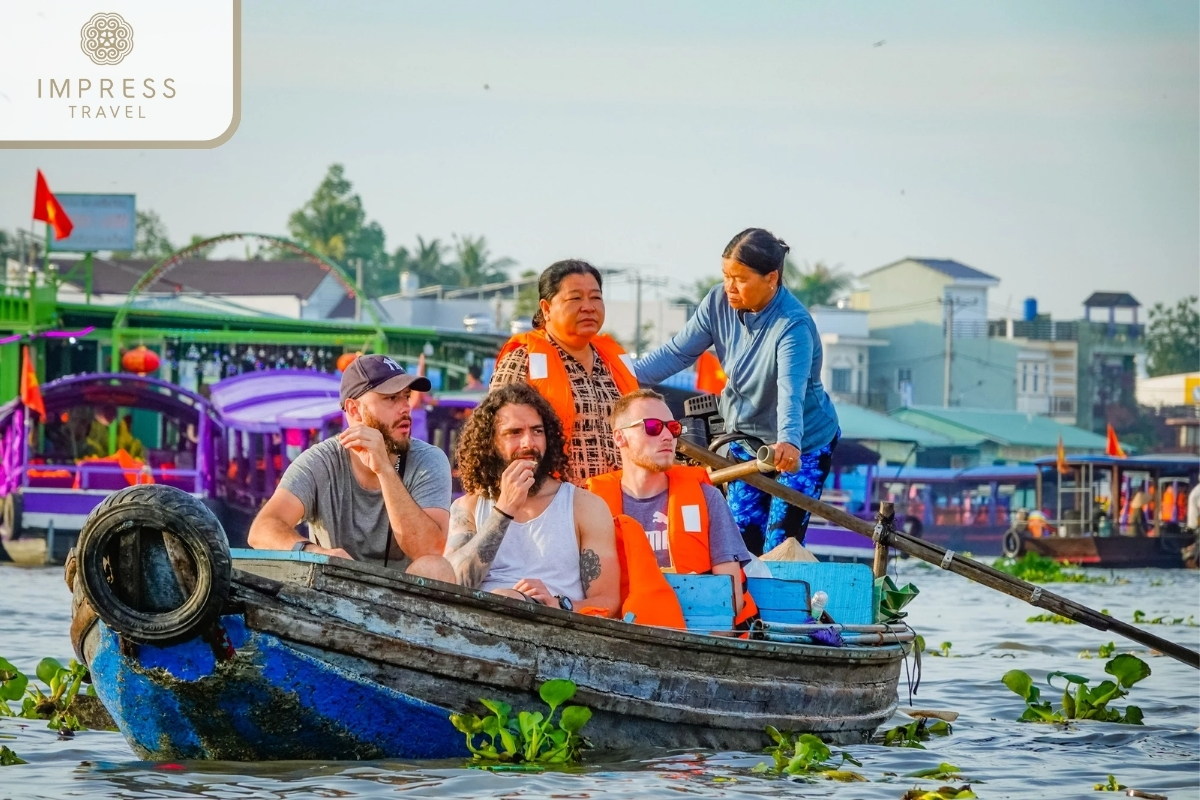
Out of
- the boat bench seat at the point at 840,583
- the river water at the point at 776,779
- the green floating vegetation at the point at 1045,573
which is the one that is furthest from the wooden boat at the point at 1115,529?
the boat bench seat at the point at 840,583

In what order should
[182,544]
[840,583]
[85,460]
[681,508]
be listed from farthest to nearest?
1. [85,460]
2. [840,583]
3. [681,508]
4. [182,544]

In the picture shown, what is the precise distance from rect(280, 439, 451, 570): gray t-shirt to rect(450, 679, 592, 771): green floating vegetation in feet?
1.90

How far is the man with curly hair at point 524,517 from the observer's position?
15.1ft

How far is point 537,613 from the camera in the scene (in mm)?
4527

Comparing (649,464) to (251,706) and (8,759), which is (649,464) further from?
(8,759)

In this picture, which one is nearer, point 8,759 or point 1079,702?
point 8,759

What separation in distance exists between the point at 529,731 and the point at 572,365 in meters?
1.36

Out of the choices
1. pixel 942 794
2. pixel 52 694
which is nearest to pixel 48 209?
pixel 52 694

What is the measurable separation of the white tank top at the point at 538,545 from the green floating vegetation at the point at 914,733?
6.02ft

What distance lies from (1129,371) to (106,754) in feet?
130

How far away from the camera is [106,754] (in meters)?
5.11

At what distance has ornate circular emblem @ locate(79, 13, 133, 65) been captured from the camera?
6.57 meters

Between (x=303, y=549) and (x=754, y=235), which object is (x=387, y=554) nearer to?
(x=303, y=549)

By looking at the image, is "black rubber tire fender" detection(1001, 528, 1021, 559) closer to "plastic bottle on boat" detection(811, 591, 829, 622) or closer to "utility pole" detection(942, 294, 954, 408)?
"utility pole" detection(942, 294, 954, 408)
